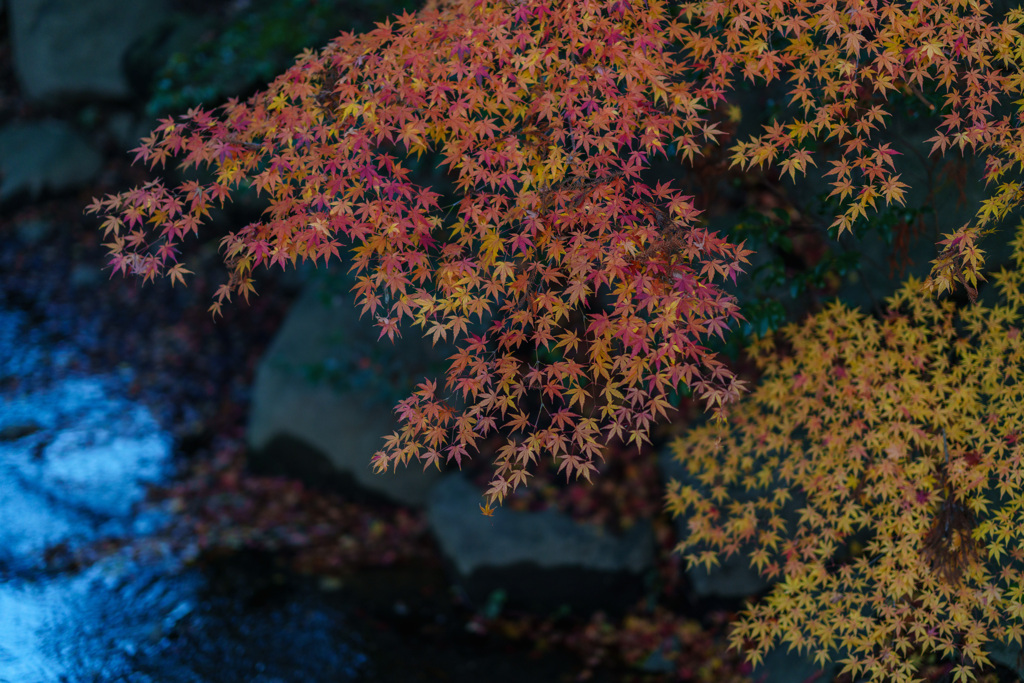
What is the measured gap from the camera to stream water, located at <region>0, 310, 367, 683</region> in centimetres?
466

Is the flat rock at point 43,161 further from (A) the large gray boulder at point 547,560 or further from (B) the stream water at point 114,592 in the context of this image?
(A) the large gray boulder at point 547,560

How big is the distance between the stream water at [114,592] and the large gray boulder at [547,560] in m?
1.01

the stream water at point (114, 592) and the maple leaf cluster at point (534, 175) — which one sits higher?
the maple leaf cluster at point (534, 175)

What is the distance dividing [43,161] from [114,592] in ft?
23.4

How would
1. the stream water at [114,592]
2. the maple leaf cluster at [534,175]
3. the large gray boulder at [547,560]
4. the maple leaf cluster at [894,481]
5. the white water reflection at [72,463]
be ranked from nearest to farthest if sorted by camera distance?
the maple leaf cluster at [534,175] < the maple leaf cluster at [894,481] < the stream water at [114,592] < the large gray boulder at [547,560] < the white water reflection at [72,463]

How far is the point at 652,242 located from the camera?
8.92 feet

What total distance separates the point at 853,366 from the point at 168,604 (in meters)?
4.94

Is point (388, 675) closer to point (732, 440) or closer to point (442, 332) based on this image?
point (732, 440)

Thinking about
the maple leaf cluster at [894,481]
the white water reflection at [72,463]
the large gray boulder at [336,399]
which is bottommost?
the white water reflection at [72,463]

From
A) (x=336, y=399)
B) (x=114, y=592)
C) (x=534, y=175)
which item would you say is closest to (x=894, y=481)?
(x=534, y=175)

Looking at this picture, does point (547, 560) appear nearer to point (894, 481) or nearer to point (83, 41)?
point (894, 481)

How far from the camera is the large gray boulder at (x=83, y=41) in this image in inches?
383

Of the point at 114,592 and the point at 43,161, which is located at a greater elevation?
the point at 114,592

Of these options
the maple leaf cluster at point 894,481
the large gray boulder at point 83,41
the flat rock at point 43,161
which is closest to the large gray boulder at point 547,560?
the maple leaf cluster at point 894,481
